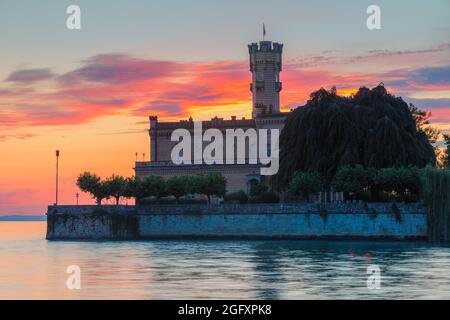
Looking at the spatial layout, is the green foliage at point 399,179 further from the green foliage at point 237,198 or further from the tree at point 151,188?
the tree at point 151,188

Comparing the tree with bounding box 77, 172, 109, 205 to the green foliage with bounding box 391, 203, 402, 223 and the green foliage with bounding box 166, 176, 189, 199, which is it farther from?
the green foliage with bounding box 391, 203, 402, 223

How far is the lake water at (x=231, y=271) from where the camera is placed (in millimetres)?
45250

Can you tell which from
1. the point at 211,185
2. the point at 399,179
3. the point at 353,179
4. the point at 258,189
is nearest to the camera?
the point at 399,179

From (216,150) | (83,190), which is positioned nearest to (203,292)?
(83,190)

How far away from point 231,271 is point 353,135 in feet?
111

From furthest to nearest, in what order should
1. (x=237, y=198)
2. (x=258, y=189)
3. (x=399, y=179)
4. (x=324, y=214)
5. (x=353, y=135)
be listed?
(x=258, y=189) → (x=237, y=198) → (x=353, y=135) → (x=324, y=214) → (x=399, y=179)

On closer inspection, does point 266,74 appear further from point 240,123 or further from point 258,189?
point 258,189

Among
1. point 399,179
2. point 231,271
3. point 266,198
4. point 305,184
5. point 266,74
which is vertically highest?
point 266,74

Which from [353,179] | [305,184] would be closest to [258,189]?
[305,184]

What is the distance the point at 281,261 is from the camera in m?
62.2

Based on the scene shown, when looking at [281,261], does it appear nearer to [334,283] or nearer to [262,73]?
[334,283]

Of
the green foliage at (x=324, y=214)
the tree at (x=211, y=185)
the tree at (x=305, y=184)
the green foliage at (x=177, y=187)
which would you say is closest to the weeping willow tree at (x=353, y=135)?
the tree at (x=305, y=184)

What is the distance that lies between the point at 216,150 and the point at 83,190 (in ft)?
62.1

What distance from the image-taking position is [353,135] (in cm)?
8662
